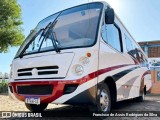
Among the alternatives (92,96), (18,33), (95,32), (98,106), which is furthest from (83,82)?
(18,33)

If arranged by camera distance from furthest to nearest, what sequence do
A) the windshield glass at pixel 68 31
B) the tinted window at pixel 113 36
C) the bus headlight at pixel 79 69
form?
the tinted window at pixel 113 36 < the windshield glass at pixel 68 31 < the bus headlight at pixel 79 69

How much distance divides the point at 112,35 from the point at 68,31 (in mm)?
1430

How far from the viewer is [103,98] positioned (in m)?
6.57

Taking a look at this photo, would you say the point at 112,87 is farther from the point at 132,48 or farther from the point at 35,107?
the point at 132,48

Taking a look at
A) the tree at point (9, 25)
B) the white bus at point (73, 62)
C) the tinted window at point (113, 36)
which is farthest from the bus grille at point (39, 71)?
the tree at point (9, 25)

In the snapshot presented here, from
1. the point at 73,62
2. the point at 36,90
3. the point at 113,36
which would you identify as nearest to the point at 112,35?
the point at 113,36

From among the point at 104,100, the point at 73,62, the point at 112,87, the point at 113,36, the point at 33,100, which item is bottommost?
the point at 104,100

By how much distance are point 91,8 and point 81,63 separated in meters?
1.74

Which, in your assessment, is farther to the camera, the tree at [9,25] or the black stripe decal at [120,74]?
the tree at [9,25]

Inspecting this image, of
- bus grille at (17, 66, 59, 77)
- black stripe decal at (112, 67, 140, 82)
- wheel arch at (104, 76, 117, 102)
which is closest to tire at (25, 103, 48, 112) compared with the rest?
bus grille at (17, 66, 59, 77)

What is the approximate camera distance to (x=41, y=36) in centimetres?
727

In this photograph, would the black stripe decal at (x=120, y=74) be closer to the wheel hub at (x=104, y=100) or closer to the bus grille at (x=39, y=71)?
the wheel hub at (x=104, y=100)

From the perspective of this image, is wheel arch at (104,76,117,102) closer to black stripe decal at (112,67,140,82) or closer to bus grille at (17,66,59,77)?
black stripe decal at (112,67,140,82)

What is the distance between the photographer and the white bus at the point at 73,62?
5.89 meters
